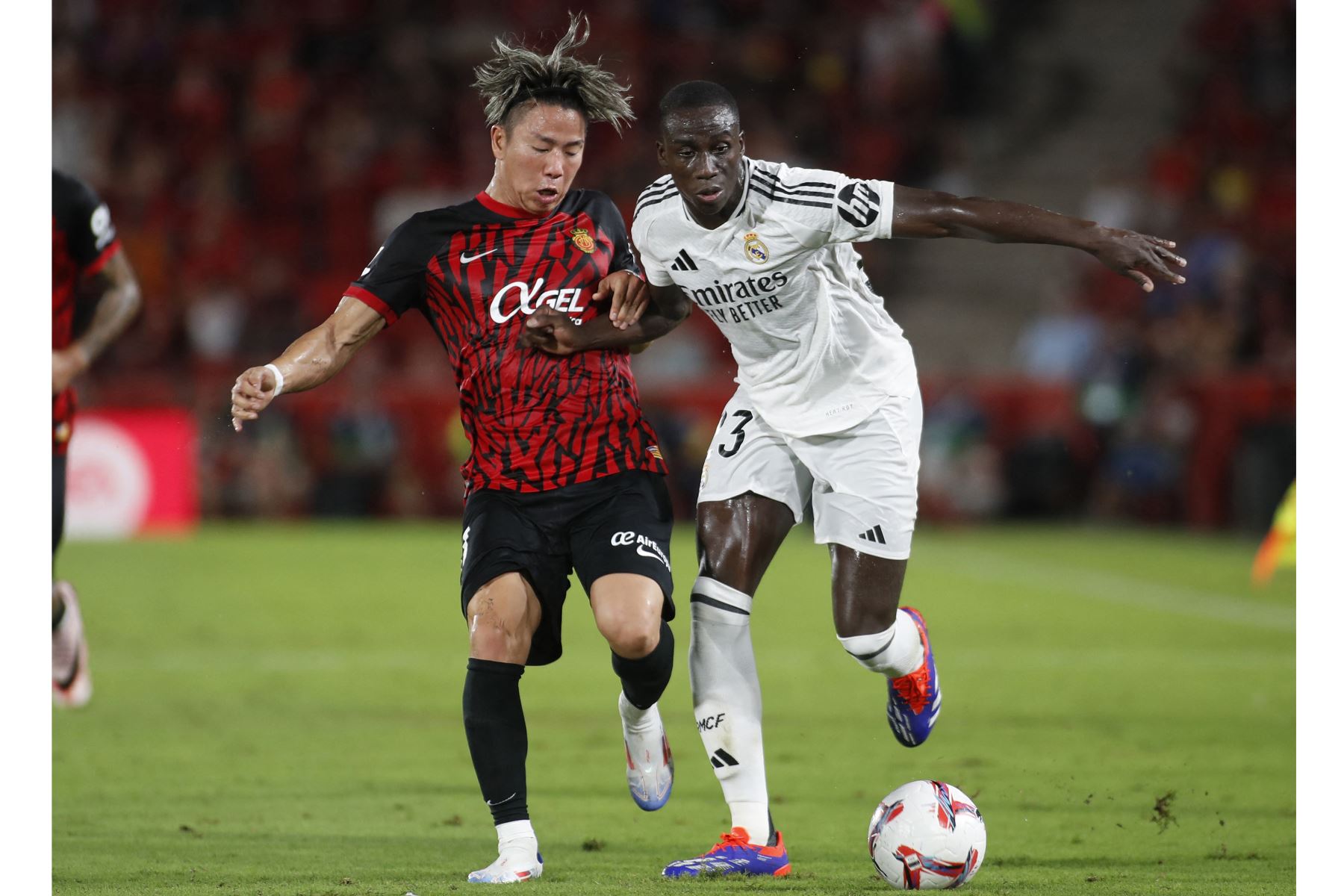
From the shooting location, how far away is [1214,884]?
4.51m

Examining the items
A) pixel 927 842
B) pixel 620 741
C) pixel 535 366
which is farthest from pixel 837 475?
pixel 620 741

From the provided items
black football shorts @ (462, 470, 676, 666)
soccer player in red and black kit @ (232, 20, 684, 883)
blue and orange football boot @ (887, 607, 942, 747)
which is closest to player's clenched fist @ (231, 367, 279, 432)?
soccer player in red and black kit @ (232, 20, 684, 883)

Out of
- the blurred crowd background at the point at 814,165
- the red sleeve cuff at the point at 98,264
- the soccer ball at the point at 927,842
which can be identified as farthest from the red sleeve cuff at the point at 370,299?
the blurred crowd background at the point at 814,165

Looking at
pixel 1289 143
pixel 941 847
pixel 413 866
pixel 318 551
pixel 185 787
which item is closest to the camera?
pixel 941 847

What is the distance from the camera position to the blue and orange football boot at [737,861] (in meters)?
4.61

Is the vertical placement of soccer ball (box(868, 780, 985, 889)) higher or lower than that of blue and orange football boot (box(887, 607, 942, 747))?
lower

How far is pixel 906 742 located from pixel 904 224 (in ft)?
6.32

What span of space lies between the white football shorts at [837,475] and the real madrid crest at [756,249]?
591 mm

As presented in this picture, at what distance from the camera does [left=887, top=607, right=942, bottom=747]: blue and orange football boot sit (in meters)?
5.49

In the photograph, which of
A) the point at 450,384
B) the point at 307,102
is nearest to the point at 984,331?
the point at 450,384

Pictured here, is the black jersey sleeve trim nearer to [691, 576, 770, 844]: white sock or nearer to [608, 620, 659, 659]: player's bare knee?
[691, 576, 770, 844]: white sock

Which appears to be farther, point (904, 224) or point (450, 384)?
point (450, 384)

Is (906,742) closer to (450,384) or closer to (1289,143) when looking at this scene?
(450,384)

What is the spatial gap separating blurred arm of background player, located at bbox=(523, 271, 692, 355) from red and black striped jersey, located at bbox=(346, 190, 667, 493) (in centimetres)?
6
